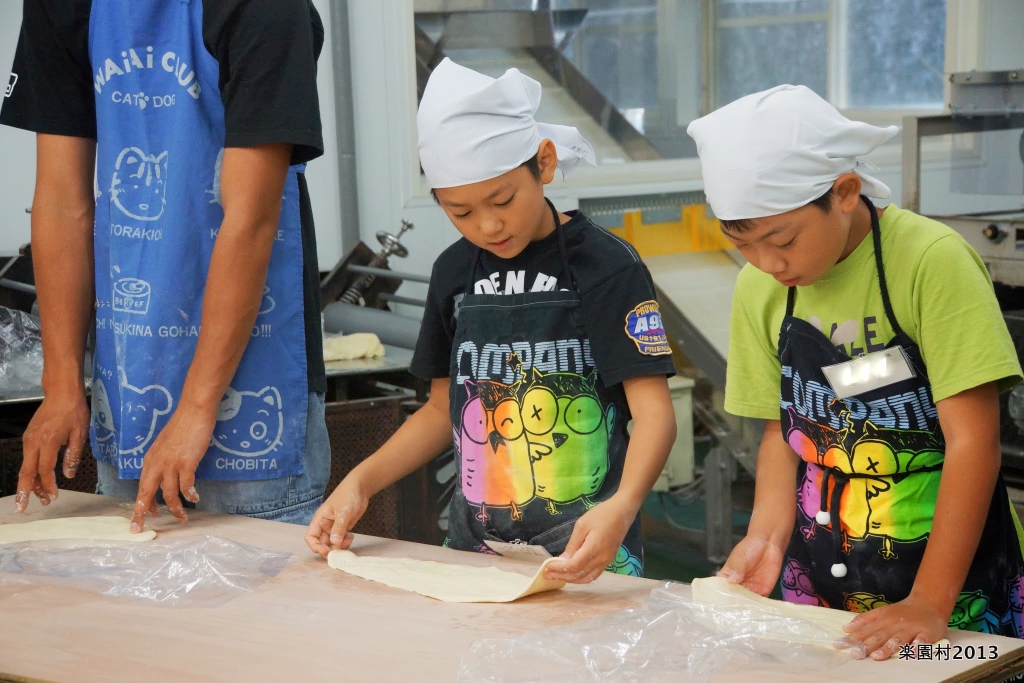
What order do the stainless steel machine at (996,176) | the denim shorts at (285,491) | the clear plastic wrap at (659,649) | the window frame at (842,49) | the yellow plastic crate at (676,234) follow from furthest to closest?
the window frame at (842,49)
the yellow plastic crate at (676,234)
the stainless steel machine at (996,176)
the denim shorts at (285,491)
the clear plastic wrap at (659,649)

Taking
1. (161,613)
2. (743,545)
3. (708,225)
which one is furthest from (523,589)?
(708,225)

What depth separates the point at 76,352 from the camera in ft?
4.91

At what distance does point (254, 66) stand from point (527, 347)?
0.47 metres

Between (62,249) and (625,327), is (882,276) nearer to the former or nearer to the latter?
(625,327)

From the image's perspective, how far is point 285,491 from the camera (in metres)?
1.44

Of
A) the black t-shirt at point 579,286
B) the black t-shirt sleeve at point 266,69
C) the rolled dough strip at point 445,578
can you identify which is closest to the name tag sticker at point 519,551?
the rolled dough strip at point 445,578

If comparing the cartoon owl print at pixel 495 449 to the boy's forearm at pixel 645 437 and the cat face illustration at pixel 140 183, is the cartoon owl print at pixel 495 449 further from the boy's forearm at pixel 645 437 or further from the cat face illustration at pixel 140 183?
the cat face illustration at pixel 140 183

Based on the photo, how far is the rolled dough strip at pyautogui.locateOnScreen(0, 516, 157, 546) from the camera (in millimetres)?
→ 1357

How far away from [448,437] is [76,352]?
0.54m

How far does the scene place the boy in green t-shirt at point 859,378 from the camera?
1105 millimetres

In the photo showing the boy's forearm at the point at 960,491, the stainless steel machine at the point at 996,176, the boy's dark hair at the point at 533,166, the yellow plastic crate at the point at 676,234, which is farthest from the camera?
the yellow plastic crate at the point at 676,234

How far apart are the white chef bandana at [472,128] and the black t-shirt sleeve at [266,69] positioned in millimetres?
151

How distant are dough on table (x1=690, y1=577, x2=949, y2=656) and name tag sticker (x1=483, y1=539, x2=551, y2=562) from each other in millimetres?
236

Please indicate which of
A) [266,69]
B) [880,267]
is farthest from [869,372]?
[266,69]
